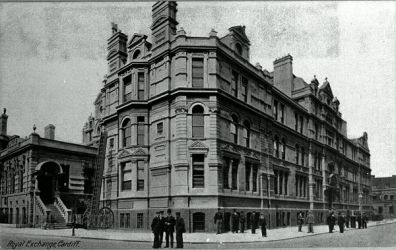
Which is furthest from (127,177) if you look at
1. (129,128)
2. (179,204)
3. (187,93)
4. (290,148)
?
(290,148)

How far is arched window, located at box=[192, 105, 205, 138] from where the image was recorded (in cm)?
2525

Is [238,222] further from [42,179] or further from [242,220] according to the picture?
[42,179]

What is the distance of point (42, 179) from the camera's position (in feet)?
106

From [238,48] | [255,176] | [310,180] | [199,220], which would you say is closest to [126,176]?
[199,220]

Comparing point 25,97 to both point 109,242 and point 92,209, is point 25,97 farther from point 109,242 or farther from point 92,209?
point 92,209

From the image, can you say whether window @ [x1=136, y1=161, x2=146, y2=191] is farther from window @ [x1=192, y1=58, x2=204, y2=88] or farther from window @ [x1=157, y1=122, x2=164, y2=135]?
window @ [x1=192, y1=58, x2=204, y2=88]

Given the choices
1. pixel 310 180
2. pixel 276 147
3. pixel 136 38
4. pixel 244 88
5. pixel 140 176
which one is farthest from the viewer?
pixel 310 180

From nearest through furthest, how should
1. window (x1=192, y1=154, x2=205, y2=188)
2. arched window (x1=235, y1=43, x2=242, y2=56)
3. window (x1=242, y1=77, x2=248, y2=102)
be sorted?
window (x1=192, y1=154, x2=205, y2=188), window (x1=242, y1=77, x2=248, y2=102), arched window (x1=235, y1=43, x2=242, y2=56)

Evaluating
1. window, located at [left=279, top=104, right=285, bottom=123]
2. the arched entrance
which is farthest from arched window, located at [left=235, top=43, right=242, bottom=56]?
the arched entrance

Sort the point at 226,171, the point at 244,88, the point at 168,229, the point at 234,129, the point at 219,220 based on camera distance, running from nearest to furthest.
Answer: the point at 168,229 < the point at 219,220 < the point at 226,171 < the point at 234,129 < the point at 244,88

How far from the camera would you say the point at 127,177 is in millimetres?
27797

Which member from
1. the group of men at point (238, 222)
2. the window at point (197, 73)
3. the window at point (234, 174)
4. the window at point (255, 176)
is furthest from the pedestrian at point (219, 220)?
the window at point (197, 73)

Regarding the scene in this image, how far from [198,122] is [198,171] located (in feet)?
9.99

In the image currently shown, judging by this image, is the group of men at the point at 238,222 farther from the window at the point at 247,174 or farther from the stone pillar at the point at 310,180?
the stone pillar at the point at 310,180
